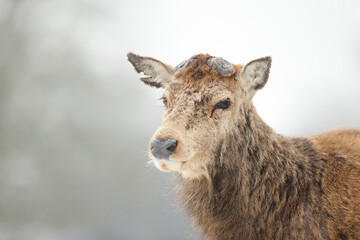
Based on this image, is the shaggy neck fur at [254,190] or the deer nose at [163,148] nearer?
the deer nose at [163,148]

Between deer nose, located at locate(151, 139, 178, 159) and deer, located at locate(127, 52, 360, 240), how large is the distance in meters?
0.24

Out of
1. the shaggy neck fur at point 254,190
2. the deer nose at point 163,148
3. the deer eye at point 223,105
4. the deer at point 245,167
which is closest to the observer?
the deer nose at point 163,148

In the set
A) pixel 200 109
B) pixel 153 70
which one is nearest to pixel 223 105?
pixel 200 109

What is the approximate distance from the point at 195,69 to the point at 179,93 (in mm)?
557

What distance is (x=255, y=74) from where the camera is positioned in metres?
7.37

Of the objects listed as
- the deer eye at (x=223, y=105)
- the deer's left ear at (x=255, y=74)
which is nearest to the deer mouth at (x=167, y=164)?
the deer eye at (x=223, y=105)

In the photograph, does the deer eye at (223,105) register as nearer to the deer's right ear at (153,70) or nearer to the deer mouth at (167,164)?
the deer mouth at (167,164)

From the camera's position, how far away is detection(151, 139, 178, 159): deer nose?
6.13 metres

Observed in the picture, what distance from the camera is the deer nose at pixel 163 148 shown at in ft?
20.1

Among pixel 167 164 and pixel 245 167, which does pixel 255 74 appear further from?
pixel 167 164

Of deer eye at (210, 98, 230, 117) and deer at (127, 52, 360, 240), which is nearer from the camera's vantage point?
deer at (127, 52, 360, 240)

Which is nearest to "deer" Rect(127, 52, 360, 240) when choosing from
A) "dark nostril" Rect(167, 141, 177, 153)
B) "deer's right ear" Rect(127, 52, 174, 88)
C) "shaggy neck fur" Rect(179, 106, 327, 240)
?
"shaggy neck fur" Rect(179, 106, 327, 240)

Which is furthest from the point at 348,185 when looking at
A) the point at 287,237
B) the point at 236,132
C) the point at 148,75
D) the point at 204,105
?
the point at 148,75

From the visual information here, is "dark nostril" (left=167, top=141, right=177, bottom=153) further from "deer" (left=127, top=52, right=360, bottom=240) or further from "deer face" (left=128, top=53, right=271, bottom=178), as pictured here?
"deer" (left=127, top=52, right=360, bottom=240)
